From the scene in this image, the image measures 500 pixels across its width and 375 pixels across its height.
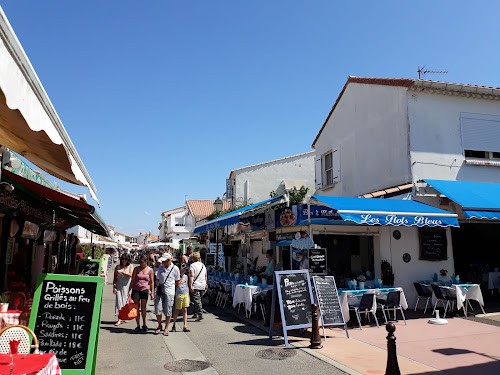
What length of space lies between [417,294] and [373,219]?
3602 millimetres

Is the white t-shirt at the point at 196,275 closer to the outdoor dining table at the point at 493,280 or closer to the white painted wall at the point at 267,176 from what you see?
the outdoor dining table at the point at 493,280

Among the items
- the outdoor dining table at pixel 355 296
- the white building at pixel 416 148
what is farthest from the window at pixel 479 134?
the outdoor dining table at pixel 355 296

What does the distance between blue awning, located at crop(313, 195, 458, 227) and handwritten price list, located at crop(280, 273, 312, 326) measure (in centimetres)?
219

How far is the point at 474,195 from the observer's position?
1162cm

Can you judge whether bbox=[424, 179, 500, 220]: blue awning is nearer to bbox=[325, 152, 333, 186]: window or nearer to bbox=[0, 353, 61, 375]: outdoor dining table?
bbox=[325, 152, 333, 186]: window

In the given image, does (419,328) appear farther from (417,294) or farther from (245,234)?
(245,234)

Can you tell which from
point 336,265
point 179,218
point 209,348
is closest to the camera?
point 209,348

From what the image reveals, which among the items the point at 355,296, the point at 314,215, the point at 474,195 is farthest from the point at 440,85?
the point at 355,296

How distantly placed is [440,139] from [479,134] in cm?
149

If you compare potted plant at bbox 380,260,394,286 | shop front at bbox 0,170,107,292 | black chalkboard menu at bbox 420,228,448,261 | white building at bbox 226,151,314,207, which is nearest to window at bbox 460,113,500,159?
black chalkboard menu at bbox 420,228,448,261

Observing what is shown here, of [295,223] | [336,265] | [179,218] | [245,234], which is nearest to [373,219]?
[295,223]

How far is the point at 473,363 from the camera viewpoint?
20.1ft

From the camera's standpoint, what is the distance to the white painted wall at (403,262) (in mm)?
11594

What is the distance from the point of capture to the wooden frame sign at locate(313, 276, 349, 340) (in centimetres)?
791
